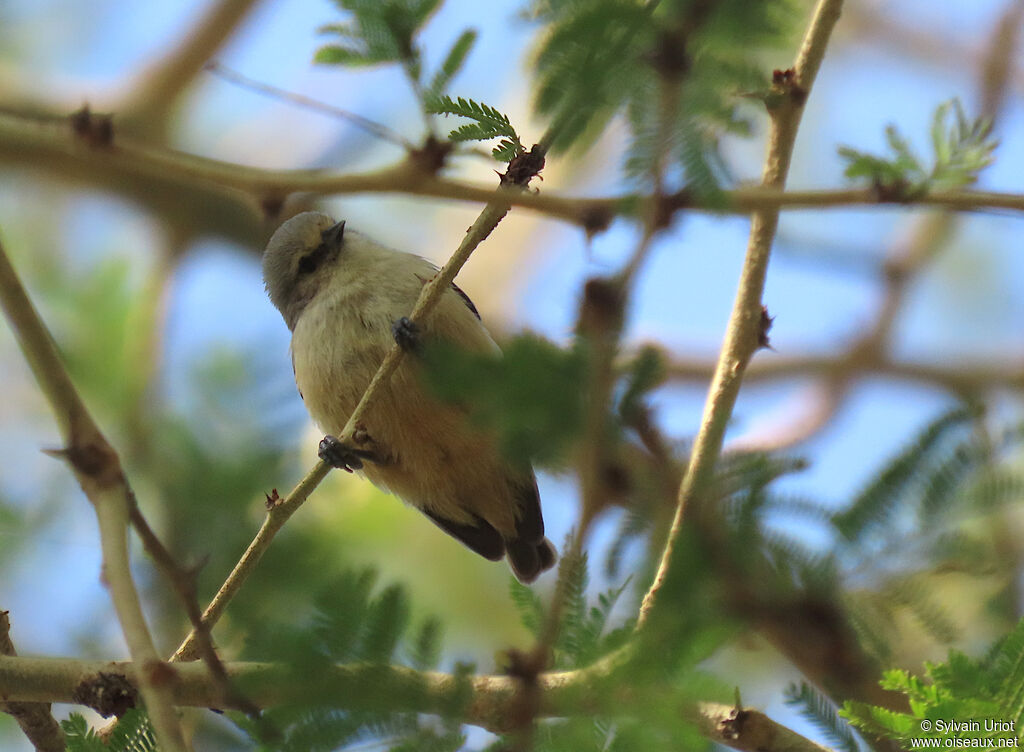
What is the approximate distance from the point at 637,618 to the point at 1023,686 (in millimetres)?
1033

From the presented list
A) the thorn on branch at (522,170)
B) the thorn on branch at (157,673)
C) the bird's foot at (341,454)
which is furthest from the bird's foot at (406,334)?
the thorn on branch at (157,673)

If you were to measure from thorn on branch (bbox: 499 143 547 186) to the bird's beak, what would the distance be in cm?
288

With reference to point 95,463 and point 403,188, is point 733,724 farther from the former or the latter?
point 95,463

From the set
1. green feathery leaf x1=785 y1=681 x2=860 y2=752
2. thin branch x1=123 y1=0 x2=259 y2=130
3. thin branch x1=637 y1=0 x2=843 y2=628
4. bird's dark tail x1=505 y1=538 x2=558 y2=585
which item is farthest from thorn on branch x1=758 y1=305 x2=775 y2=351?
thin branch x1=123 y1=0 x2=259 y2=130

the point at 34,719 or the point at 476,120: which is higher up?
the point at 476,120

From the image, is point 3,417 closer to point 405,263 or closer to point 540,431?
point 405,263

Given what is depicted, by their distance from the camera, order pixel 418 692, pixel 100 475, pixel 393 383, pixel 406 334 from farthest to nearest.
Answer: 1. pixel 393 383
2. pixel 406 334
3. pixel 100 475
4. pixel 418 692

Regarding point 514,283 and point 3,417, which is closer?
point 3,417

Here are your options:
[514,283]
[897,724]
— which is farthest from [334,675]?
[514,283]

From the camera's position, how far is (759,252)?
12.1ft

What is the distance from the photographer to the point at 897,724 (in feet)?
8.44

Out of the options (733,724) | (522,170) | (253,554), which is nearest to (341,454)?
(253,554)

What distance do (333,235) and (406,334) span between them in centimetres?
164

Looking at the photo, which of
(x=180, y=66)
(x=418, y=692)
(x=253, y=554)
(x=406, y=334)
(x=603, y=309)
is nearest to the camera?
(x=603, y=309)
